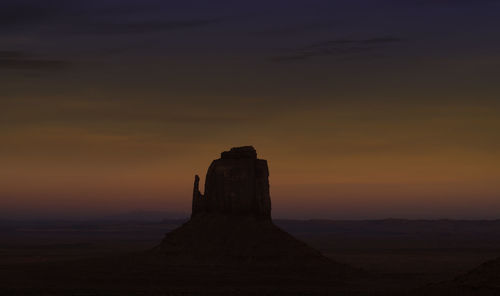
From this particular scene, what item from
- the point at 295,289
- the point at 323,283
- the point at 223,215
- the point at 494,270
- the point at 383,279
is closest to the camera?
the point at 494,270

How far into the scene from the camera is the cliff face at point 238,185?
97188 mm

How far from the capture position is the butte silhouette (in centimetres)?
9225

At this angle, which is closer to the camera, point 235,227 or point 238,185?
point 235,227

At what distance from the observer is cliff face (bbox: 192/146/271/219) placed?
97188 mm

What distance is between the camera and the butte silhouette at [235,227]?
303 ft

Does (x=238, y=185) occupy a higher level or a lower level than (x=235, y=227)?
higher

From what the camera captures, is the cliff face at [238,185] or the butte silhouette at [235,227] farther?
the cliff face at [238,185]

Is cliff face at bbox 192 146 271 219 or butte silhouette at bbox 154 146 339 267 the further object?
cliff face at bbox 192 146 271 219

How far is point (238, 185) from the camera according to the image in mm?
97500

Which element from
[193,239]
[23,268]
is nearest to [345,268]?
[193,239]

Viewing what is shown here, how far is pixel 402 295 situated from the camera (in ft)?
166

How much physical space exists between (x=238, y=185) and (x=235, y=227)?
4.79m

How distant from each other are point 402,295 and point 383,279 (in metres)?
41.5

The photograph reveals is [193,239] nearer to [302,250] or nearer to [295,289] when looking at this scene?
[302,250]
